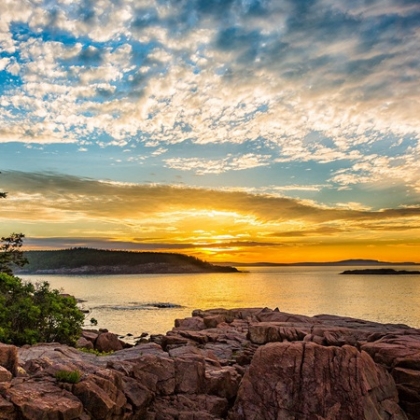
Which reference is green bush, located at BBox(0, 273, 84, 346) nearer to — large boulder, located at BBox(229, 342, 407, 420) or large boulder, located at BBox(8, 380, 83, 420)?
large boulder, located at BBox(8, 380, 83, 420)

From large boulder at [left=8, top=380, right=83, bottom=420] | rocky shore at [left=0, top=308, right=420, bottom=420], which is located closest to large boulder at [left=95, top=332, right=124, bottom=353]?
rocky shore at [left=0, top=308, right=420, bottom=420]

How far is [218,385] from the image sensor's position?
28312 millimetres

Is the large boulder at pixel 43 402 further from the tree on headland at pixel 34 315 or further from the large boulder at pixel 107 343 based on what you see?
the large boulder at pixel 107 343

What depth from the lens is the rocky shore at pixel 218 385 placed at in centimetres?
2164

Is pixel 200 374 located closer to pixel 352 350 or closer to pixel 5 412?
pixel 352 350

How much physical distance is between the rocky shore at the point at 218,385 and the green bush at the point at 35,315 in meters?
11.5

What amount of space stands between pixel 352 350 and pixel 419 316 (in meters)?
82.3

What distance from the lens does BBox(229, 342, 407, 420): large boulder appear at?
25.0 meters

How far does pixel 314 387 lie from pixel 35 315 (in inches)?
1183

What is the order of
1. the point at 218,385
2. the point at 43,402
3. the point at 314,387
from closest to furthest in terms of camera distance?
the point at 43,402
the point at 314,387
the point at 218,385

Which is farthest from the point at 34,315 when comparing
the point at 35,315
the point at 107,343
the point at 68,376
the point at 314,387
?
the point at 314,387

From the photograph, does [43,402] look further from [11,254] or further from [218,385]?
[11,254]

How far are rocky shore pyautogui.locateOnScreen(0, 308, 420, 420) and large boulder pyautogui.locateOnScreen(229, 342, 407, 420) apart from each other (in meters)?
0.06

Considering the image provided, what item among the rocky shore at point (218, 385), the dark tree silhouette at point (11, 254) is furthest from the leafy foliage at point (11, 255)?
the rocky shore at point (218, 385)
